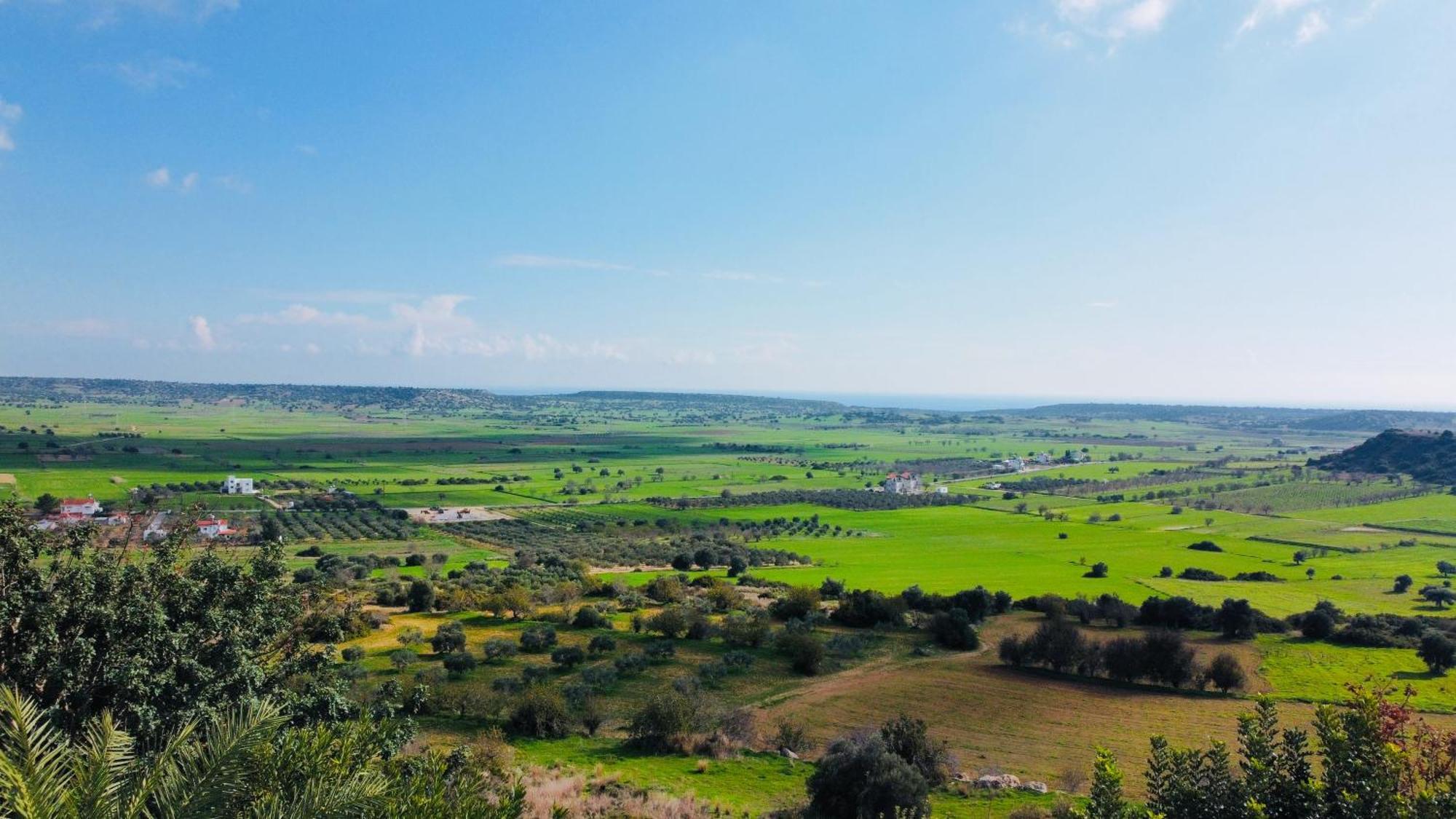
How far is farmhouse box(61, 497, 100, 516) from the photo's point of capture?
2554 inches

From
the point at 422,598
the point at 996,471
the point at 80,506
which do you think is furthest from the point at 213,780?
the point at 996,471

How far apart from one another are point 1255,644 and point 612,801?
35.6m

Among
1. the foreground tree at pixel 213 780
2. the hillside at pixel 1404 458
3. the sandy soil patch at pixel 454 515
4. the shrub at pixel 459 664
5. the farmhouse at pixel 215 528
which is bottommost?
the sandy soil patch at pixel 454 515

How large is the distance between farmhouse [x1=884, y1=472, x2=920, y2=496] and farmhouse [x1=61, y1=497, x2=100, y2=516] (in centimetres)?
9678

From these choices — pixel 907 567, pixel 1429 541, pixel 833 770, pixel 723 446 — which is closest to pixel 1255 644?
pixel 907 567

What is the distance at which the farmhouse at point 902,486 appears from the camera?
388ft

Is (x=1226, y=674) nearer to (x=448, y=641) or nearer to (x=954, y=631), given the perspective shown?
(x=954, y=631)

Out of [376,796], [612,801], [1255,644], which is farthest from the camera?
[1255,644]

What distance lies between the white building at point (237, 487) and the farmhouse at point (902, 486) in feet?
293

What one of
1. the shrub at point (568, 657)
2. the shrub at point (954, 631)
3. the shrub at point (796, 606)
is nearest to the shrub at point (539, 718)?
the shrub at point (568, 657)

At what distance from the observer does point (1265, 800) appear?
991 cm

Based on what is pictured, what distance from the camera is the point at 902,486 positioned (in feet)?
396

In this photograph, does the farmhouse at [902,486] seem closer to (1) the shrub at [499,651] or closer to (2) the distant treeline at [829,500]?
(2) the distant treeline at [829,500]

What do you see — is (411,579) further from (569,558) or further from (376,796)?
(376,796)
